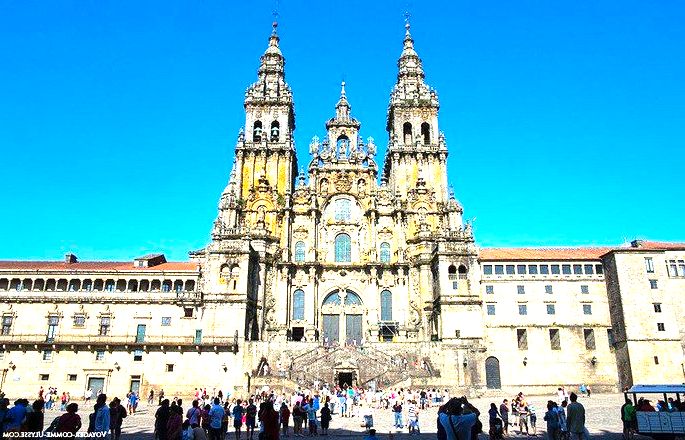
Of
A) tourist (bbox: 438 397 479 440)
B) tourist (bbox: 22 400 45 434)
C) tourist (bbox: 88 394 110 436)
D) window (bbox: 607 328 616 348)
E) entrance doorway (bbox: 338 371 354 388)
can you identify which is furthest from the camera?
window (bbox: 607 328 616 348)

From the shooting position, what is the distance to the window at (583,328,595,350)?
5406cm

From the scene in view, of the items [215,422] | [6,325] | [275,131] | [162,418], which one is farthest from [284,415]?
[275,131]

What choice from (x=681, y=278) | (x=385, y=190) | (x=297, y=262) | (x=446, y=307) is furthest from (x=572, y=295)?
(x=297, y=262)

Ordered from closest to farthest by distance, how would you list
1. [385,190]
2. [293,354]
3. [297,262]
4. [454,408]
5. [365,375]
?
[454,408] → [365,375] → [293,354] → [297,262] → [385,190]

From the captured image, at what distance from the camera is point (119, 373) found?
50.7m

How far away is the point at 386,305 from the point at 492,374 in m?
12.5

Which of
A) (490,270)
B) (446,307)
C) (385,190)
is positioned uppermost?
(385,190)

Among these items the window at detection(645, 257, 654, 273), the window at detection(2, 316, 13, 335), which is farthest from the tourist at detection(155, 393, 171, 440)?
the window at detection(645, 257, 654, 273)

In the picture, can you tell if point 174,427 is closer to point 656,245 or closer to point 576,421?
point 576,421

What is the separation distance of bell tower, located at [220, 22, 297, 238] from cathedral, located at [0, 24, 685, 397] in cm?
19

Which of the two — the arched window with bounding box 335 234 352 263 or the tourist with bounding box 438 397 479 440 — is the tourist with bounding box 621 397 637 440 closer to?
the tourist with bounding box 438 397 479 440

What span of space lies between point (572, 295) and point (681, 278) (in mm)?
9798

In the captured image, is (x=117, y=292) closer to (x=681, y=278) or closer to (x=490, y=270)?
(x=490, y=270)

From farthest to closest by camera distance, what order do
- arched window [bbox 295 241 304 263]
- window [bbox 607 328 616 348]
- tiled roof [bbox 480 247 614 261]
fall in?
arched window [bbox 295 241 304 263] < tiled roof [bbox 480 247 614 261] < window [bbox 607 328 616 348]
